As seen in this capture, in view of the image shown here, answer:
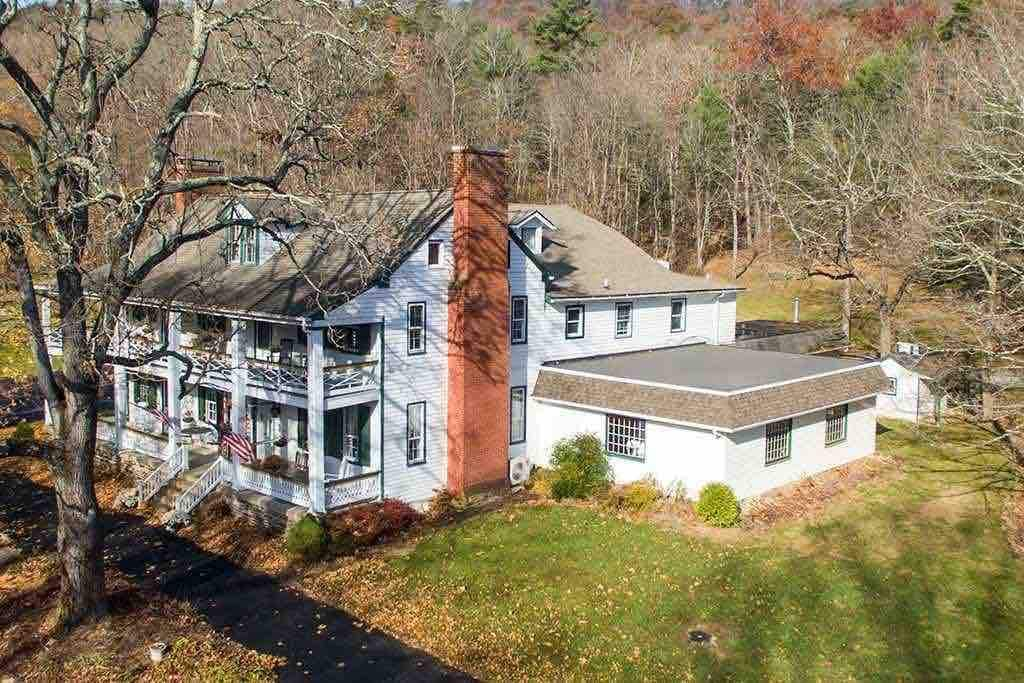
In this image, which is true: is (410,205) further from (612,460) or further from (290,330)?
(612,460)

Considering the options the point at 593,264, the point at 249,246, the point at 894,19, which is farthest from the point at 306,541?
the point at 894,19

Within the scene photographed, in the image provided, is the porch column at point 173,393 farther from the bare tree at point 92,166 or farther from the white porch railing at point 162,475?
the bare tree at point 92,166

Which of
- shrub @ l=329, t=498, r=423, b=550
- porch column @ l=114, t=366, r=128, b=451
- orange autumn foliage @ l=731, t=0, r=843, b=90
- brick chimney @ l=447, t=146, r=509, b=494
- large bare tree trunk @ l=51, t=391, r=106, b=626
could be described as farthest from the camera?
orange autumn foliage @ l=731, t=0, r=843, b=90

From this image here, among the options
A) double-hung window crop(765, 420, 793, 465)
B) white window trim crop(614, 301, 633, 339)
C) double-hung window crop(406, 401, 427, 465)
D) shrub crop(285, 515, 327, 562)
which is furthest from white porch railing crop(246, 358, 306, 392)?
double-hung window crop(765, 420, 793, 465)

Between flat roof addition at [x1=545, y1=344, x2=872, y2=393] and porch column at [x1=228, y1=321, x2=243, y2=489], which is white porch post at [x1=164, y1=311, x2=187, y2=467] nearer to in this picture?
porch column at [x1=228, y1=321, x2=243, y2=489]

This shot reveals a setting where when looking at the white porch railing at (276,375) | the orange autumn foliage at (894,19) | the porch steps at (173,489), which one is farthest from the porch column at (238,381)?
the orange autumn foliage at (894,19)
